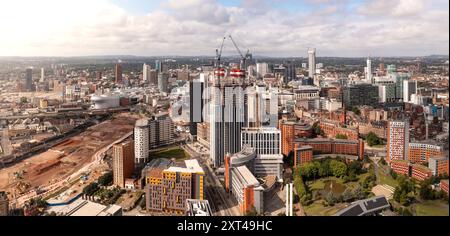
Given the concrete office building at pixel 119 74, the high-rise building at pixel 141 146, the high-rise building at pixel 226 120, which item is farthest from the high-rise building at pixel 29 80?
the high-rise building at pixel 226 120

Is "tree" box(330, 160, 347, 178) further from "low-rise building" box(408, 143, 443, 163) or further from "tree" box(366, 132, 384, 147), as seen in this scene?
"tree" box(366, 132, 384, 147)

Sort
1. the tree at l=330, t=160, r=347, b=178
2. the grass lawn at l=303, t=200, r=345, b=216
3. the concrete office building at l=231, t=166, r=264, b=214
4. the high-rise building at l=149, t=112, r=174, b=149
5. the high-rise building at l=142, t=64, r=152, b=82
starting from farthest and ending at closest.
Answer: the high-rise building at l=142, t=64, r=152, b=82, the high-rise building at l=149, t=112, r=174, b=149, the tree at l=330, t=160, r=347, b=178, the concrete office building at l=231, t=166, r=264, b=214, the grass lawn at l=303, t=200, r=345, b=216

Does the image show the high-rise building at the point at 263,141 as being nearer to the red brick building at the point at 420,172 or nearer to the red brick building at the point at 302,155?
the red brick building at the point at 302,155

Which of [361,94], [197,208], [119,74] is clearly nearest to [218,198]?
[197,208]

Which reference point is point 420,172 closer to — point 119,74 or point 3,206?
point 3,206

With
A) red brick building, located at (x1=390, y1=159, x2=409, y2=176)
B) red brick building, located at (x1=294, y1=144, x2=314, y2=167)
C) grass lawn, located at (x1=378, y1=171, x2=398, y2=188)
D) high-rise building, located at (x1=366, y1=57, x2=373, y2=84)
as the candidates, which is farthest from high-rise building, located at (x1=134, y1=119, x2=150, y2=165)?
high-rise building, located at (x1=366, y1=57, x2=373, y2=84)
